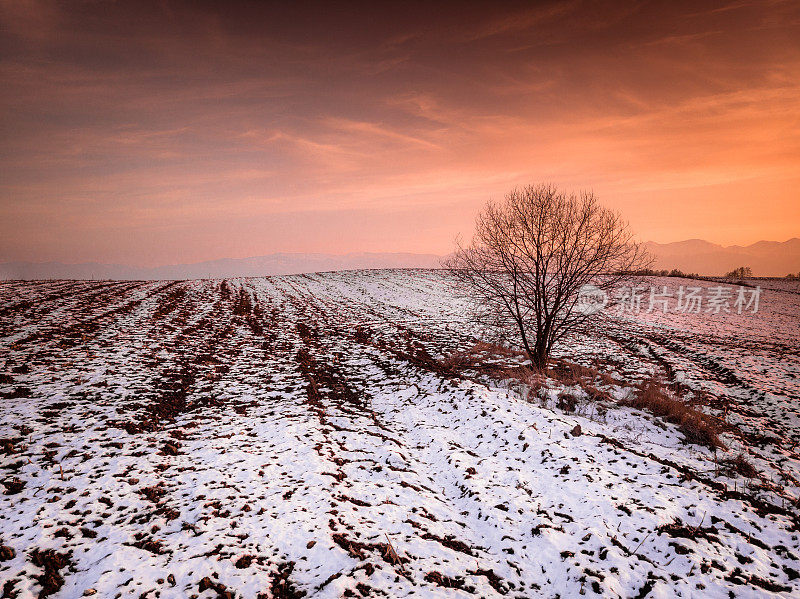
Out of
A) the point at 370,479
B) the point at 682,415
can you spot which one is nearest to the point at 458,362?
the point at 682,415

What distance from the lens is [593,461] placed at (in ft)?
25.8

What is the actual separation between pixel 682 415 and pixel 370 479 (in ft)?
31.5

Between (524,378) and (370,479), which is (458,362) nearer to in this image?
(524,378)

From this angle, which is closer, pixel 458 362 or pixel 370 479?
pixel 370 479

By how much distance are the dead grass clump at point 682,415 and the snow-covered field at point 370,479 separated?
0.49 meters

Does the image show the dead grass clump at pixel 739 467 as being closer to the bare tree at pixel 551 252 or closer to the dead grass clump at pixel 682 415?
the dead grass clump at pixel 682 415

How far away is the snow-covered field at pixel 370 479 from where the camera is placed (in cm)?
491

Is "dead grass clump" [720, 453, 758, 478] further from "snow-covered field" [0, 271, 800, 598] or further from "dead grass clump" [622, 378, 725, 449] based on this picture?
"dead grass clump" [622, 378, 725, 449]

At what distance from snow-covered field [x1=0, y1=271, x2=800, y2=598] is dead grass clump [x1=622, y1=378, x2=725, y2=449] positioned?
19.3 inches

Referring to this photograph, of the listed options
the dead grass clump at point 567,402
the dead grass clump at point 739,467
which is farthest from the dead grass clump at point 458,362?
the dead grass clump at point 739,467

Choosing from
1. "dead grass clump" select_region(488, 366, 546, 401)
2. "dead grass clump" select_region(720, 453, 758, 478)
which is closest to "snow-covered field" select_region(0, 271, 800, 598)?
"dead grass clump" select_region(720, 453, 758, 478)

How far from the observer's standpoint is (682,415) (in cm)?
1008

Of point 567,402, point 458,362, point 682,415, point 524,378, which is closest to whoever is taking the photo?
point 682,415

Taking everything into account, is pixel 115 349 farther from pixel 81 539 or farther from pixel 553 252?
pixel 553 252
